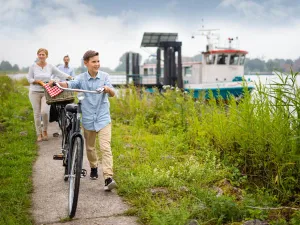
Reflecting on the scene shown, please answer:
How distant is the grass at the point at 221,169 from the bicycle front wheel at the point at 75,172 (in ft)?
2.00

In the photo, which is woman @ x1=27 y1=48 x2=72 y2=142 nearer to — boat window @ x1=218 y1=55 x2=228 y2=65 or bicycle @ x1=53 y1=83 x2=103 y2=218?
bicycle @ x1=53 y1=83 x2=103 y2=218

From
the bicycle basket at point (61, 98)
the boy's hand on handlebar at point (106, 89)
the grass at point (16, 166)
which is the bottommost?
the grass at point (16, 166)

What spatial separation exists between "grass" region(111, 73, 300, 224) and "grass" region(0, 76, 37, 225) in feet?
3.79

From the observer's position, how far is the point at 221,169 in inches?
217

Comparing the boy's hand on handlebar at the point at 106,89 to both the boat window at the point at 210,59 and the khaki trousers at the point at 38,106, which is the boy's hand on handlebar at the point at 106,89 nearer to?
the khaki trousers at the point at 38,106

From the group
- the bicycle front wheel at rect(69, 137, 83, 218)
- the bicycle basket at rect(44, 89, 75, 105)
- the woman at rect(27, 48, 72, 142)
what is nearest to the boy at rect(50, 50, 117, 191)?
the bicycle front wheel at rect(69, 137, 83, 218)

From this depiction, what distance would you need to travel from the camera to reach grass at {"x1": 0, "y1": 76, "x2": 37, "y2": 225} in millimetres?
4191

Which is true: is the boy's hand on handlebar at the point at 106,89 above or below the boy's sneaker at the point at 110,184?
above

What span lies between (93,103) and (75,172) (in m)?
0.97

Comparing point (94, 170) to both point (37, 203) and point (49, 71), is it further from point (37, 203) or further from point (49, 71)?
point (49, 71)

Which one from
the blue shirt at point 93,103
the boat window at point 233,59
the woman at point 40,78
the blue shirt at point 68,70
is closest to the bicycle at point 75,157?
the blue shirt at point 93,103

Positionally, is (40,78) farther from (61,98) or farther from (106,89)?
(106,89)

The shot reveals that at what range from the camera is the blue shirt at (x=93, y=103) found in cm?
482

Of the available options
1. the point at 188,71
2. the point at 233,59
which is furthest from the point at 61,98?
the point at 188,71
